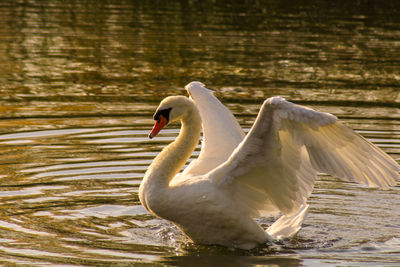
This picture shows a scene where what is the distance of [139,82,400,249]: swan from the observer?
24.5 feet

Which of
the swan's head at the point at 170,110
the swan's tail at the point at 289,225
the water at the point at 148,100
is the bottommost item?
the water at the point at 148,100

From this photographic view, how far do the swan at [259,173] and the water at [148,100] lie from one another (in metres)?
0.28

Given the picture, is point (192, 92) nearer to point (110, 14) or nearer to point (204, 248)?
point (204, 248)

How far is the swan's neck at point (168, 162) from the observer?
790cm

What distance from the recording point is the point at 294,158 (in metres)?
7.83

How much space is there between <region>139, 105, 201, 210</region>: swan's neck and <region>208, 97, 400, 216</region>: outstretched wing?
1.38 ft

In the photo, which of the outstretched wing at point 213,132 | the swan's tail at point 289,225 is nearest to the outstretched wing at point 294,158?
the swan's tail at point 289,225

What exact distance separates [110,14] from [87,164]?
15766 mm

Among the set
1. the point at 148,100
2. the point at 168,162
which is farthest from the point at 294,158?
the point at 148,100

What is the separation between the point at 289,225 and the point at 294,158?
0.86 m

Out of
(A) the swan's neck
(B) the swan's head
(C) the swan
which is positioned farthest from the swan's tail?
(B) the swan's head

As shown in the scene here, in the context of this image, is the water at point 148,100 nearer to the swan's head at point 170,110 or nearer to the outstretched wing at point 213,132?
the outstretched wing at point 213,132

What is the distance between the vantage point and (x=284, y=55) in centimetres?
1923

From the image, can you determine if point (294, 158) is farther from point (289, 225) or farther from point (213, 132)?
point (213, 132)
